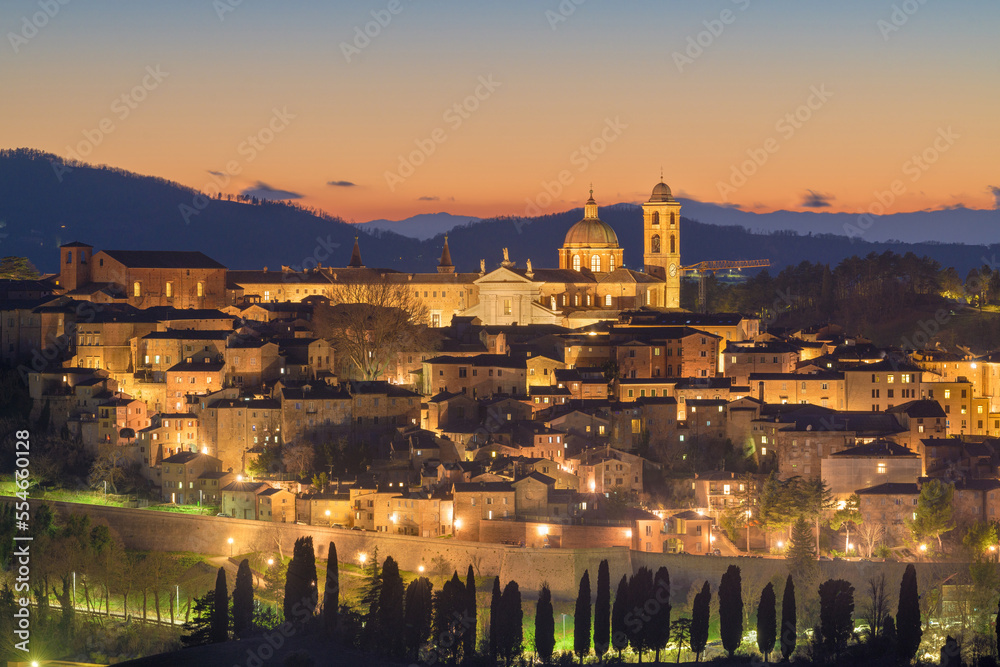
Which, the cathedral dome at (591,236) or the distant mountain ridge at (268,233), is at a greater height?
the distant mountain ridge at (268,233)

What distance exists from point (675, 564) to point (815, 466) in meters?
6.56

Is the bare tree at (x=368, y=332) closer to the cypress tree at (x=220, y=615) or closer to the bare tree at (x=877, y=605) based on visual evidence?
the cypress tree at (x=220, y=615)

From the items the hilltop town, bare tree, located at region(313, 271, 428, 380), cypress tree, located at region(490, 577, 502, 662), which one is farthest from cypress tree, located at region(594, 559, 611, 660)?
bare tree, located at region(313, 271, 428, 380)

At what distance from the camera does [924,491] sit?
119ft

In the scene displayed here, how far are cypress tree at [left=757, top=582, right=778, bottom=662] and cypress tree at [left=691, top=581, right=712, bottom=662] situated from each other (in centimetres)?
123

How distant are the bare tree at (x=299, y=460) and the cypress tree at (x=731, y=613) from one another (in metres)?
13.9

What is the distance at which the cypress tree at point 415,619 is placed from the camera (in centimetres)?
3183

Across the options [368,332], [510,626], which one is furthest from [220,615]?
[368,332]

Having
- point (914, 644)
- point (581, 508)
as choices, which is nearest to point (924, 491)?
point (914, 644)

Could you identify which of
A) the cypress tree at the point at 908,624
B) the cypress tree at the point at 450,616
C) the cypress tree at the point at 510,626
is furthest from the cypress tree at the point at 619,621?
the cypress tree at the point at 908,624

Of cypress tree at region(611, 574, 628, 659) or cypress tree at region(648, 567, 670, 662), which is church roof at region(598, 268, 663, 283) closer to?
cypress tree at region(648, 567, 670, 662)

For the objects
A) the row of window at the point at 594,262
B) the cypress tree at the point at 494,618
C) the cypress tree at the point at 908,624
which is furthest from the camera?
A: the row of window at the point at 594,262

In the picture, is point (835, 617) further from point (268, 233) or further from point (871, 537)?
point (268, 233)

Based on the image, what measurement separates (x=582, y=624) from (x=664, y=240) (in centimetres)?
3544
